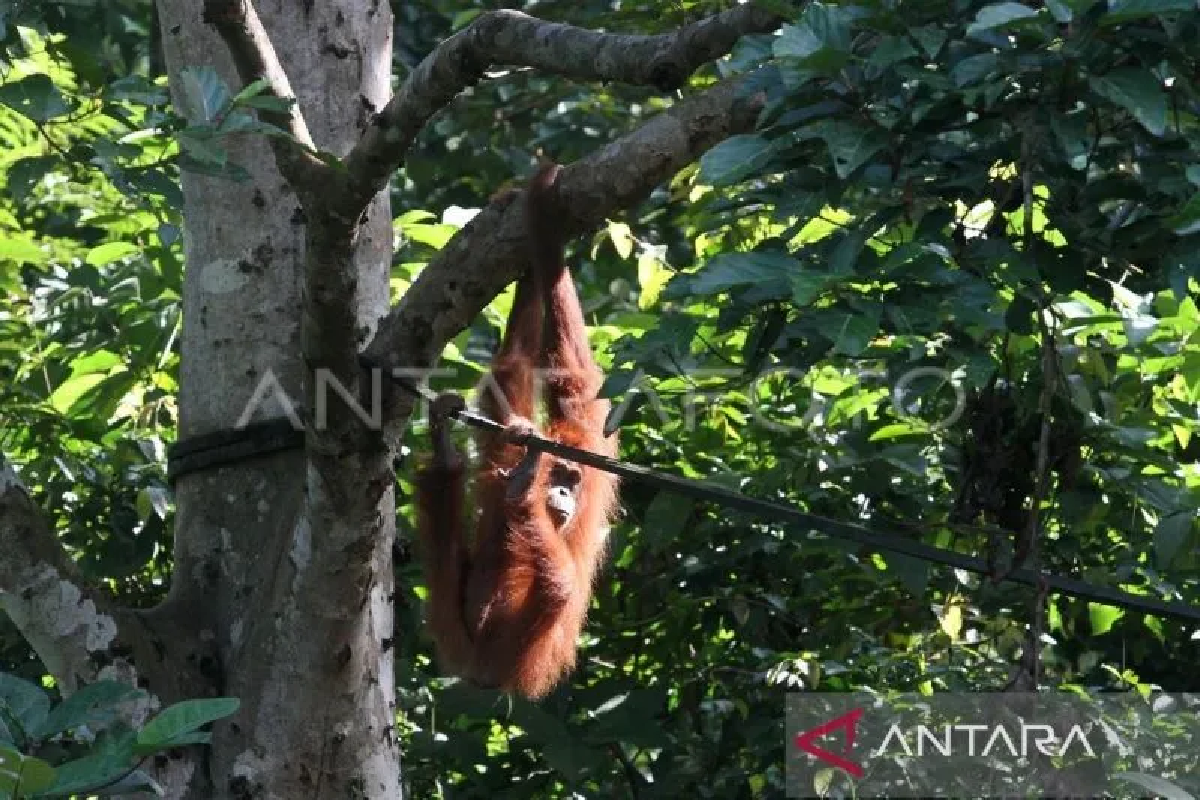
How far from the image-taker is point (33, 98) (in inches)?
102

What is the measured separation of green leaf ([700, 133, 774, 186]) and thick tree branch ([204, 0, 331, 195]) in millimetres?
825

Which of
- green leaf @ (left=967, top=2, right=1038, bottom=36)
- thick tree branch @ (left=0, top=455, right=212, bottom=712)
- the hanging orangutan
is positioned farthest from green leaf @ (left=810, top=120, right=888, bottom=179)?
the hanging orangutan

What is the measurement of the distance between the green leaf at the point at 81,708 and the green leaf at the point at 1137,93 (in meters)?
1.55

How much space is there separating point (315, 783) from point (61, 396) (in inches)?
78.2

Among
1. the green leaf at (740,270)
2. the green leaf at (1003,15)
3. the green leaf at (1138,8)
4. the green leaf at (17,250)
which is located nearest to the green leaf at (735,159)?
the green leaf at (740,270)

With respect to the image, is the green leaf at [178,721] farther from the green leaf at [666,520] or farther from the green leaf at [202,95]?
the green leaf at [666,520]

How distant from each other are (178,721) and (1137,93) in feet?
4.77

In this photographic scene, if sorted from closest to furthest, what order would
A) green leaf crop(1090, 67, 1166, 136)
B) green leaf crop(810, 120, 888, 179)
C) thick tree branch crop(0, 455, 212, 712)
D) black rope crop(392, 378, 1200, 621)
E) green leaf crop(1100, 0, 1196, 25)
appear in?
green leaf crop(1100, 0, 1196, 25)
green leaf crop(1090, 67, 1166, 136)
green leaf crop(810, 120, 888, 179)
black rope crop(392, 378, 1200, 621)
thick tree branch crop(0, 455, 212, 712)

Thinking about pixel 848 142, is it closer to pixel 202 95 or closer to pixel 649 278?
pixel 202 95

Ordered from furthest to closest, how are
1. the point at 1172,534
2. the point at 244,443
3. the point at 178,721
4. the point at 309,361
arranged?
the point at 1172,534
the point at 244,443
the point at 309,361
the point at 178,721

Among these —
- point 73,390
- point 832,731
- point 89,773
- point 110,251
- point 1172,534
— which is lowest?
point 832,731

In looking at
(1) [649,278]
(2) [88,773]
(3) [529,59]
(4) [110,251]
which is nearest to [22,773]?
(2) [88,773]

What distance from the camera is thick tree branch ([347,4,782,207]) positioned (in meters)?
2.98

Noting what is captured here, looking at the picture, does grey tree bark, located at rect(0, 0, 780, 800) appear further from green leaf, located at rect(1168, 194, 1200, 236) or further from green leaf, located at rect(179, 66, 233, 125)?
green leaf, located at rect(1168, 194, 1200, 236)
